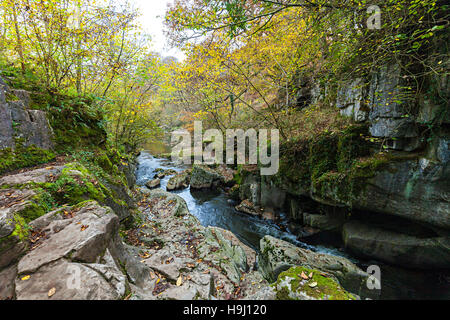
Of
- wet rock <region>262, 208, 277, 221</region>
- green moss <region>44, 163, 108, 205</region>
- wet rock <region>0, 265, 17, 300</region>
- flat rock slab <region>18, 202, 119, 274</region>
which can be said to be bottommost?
wet rock <region>262, 208, 277, 221</region>

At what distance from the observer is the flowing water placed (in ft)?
13.3

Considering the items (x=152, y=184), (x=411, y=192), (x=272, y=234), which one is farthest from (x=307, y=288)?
(x=152, y=184)

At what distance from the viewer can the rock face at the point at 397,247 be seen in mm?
4066

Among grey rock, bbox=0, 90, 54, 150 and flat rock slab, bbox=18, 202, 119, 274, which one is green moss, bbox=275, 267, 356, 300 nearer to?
flat rock slab, bbox=18, 202, 119, 274

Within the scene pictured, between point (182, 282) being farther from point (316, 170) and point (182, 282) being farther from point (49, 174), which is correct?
point (316, 170)

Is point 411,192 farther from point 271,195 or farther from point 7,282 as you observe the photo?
point 7,282

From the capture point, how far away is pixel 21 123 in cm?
346

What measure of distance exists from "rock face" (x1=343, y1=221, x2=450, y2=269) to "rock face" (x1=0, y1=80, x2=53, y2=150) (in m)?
8.66

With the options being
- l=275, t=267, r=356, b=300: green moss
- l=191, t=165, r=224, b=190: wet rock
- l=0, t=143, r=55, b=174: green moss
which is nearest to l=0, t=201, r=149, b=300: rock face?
l=275, t=267, r=356, b=300: green moss

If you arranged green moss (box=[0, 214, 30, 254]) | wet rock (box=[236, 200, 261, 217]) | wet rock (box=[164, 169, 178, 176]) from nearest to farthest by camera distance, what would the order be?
green moss (box=[0, 214, 30, 254]) → wet rock (box=[236, 200, 261, 217]) → wet rock (box=[164, 169, 178, 176])

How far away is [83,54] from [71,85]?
1.10 m

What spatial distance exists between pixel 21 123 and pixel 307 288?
5.92 meters
